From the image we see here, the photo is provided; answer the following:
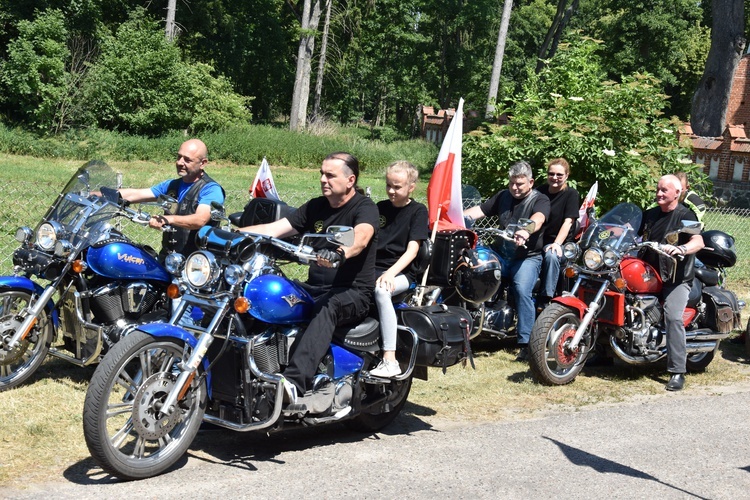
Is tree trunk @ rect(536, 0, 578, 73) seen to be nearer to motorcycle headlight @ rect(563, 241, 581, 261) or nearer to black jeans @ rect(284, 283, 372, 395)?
motorcycle headlight @ rect(563, 241, 581, 261)

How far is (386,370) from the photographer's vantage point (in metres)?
6.20

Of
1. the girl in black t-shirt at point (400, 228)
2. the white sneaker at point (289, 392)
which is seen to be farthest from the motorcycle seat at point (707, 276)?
the white sneaker at point (289, 392)

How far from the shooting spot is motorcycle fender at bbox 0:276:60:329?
671 centimetres

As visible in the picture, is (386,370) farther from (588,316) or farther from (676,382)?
(676,382)

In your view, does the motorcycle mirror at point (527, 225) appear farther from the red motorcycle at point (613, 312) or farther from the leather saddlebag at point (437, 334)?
the leather saddlebag at point (437, 334)

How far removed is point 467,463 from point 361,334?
1.05 meters

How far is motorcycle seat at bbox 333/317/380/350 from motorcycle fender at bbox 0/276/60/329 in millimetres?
2270

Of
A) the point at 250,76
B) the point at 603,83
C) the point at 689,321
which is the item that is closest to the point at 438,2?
the point at 250,76

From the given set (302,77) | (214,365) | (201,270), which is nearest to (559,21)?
(302,77)

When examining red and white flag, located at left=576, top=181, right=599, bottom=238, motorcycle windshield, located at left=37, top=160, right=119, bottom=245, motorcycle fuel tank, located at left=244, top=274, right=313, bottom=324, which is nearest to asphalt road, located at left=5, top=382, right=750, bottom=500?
motorcycle fuel tank, located at left=244, top=274, right=313, bottom=324

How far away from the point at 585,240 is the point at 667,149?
4.57m

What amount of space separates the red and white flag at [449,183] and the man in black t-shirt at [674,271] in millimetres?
1824

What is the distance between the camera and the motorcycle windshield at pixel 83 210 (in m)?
6.88

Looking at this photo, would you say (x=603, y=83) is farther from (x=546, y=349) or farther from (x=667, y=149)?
(x=546, y=349)
